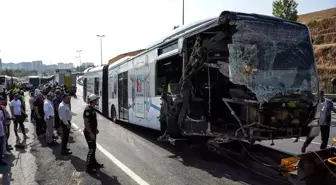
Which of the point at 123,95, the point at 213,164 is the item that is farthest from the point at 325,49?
the point at 213,164

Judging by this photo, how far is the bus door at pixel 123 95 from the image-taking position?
46.2ft

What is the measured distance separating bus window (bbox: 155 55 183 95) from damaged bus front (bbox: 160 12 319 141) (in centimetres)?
87

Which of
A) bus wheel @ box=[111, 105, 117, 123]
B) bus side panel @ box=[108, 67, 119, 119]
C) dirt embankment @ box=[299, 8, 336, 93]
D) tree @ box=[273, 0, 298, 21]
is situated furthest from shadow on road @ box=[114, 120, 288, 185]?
tree @ box=[273, 0, 298, 21]

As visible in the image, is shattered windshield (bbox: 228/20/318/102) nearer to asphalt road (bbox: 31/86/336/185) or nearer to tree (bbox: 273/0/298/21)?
asphalt road (bbox: 31/86/336/185)

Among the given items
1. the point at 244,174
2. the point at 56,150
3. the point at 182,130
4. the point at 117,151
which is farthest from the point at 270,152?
the point at 56,150

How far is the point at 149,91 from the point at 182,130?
2.57 metres

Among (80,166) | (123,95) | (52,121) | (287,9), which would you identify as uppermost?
(287,9)

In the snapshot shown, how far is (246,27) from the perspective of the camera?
23.4 feet

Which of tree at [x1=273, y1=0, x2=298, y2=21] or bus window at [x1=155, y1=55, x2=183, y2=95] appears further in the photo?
tree at [x1=273, y1=0, x2=298, y2=21]

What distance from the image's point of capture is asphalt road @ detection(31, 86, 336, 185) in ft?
21.8

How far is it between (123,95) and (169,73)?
5238 millimetres

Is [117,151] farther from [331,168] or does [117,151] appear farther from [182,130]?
[331,168]

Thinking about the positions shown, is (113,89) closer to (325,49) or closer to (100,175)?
(100,175)

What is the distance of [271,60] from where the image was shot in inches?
279
